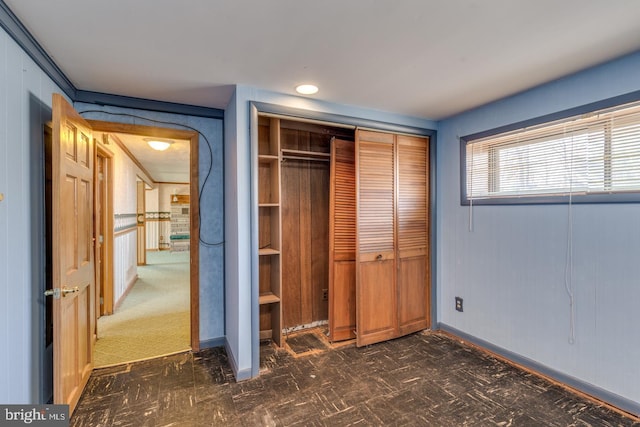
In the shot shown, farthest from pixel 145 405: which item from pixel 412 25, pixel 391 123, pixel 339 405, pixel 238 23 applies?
pixel 391 123

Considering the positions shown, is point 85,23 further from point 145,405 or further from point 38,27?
point 145,405

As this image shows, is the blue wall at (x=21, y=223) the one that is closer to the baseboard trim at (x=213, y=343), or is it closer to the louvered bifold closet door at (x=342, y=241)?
Answer: the baseboard trim at (x=213, y=343)

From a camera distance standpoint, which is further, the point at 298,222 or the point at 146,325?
the point at 146,325

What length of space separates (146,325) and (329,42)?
354cm

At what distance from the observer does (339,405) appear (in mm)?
2092

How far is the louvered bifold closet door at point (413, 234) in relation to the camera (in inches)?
125

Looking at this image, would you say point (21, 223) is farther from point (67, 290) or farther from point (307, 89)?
point (307, 89)

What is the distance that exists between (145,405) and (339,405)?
4.37ft

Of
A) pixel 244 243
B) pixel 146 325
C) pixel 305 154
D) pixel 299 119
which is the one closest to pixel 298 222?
pixel 305 154

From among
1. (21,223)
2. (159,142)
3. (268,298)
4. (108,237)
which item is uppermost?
(159,142)

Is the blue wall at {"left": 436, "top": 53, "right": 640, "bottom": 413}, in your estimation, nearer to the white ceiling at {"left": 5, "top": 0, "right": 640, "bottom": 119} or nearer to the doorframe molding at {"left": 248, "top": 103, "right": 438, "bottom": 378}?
the doorframe molding at {"left": 248, "top": 103, "right": 438, "bottom": 378}

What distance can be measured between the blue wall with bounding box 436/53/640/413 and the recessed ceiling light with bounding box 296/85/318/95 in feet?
5.28

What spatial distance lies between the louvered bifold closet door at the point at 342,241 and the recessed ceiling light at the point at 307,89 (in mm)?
653

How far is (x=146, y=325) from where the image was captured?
3.52 m
